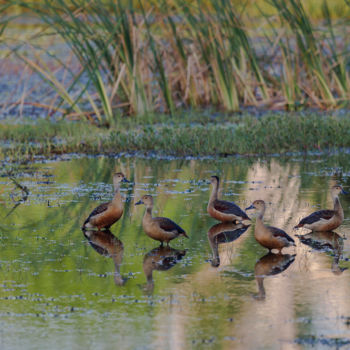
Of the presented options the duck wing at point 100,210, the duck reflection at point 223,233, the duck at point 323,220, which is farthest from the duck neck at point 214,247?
the duck wing at point 100,210

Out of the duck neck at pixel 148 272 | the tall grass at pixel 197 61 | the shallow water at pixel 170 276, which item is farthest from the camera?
the tall grass at pixel 197 61

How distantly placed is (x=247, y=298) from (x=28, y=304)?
178 cm

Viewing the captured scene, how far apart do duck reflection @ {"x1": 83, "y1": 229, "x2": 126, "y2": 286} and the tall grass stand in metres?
8.90

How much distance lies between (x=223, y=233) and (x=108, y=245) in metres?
1.48

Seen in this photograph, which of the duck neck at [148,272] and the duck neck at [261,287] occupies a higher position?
the duck neck at [148,272]

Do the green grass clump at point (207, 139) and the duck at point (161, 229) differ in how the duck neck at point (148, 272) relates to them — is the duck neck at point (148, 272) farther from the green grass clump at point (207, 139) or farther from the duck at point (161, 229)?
the green grass clump at point (207, 139)

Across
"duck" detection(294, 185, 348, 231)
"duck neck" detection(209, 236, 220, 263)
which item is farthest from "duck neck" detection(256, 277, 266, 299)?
"duck" detection(294, 185, 348, 231)

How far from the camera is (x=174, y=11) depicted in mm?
20516

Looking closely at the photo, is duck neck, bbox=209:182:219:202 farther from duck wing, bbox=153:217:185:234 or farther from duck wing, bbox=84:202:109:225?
duck wing, bbox=153:217:185:234

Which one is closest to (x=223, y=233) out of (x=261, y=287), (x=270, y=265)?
(x=270, y=265)

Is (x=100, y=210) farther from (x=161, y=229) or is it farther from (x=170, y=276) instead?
(x=170, y=276)

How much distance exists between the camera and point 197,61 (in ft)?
69.9

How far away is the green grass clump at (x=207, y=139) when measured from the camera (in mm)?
17172

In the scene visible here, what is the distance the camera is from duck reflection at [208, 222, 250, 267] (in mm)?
10031
